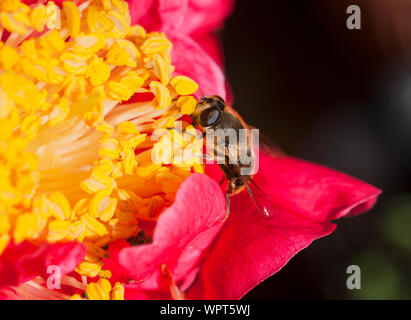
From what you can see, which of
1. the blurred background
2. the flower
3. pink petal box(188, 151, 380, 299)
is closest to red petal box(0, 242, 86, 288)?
the flower

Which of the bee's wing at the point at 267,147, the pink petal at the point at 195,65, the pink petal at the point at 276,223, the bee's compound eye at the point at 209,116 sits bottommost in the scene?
the pink petal at the point at 276,223

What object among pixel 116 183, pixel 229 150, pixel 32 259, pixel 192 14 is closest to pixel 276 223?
pixel 229 150

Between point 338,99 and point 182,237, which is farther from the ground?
point 338,99

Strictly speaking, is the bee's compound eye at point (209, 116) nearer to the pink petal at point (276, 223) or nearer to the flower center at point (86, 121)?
the flower center at point (86, 121)

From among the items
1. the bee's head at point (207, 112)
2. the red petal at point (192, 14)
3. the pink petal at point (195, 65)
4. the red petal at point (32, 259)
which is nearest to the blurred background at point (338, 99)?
the red petal at point (192, 14)

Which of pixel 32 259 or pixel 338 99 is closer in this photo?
pixel 32 259

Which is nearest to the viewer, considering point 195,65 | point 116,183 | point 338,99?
point 116,183

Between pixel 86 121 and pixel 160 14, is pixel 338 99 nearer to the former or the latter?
pixel 160 14
